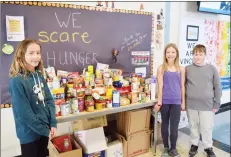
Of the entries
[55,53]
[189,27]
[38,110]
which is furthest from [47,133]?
[189,27]

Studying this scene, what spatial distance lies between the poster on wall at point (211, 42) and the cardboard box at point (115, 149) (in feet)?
5.60

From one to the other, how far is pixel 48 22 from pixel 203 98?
1.74 meters

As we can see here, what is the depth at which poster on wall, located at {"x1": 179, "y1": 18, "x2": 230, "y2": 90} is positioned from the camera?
3330mm

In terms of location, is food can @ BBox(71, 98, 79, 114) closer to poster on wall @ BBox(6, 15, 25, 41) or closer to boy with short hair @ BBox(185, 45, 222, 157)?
poster on wall @ BBox(6, 15, 25, 41)

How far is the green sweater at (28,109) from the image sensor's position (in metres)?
1.40

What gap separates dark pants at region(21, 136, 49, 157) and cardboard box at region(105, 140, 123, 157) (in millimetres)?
779

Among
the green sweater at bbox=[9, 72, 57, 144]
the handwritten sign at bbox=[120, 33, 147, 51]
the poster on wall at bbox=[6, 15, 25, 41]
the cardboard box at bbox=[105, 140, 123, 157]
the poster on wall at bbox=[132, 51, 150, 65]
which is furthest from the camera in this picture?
the poster on wall at bbox=[132, 51, 150, 65]

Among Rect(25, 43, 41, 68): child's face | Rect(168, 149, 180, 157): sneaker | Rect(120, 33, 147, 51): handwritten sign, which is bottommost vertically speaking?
Rect(168, 149, 180, 157): sneaker

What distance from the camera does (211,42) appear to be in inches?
147

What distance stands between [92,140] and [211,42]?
2.76 metres

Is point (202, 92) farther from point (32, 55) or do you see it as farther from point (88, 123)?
point (32, 55)

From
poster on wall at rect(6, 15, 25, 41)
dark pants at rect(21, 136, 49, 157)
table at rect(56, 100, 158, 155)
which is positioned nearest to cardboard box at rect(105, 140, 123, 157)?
table at rect(56, 100, 158, 155)

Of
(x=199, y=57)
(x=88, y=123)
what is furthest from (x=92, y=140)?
(x=199, y=57)

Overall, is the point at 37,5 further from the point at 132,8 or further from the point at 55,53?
the point at 132,8
